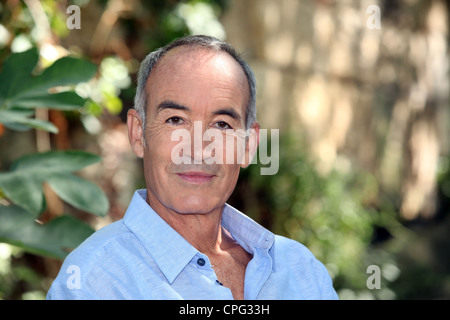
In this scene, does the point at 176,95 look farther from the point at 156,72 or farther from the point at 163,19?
the point at 163,19

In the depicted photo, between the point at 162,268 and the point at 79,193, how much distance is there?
703 mm

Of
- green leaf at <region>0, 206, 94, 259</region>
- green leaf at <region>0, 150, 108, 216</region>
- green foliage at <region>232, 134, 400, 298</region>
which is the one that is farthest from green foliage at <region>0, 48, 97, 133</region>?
green foliage at <region>232, 134, 400, 298</region>

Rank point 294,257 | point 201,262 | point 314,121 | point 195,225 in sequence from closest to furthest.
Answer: point 201,262, point 195,225, point 294,257, point 314,121

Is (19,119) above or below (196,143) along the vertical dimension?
above

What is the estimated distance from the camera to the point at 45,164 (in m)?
1.92

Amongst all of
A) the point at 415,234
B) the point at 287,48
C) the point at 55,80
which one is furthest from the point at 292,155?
the point at 55,80

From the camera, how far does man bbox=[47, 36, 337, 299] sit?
124cm

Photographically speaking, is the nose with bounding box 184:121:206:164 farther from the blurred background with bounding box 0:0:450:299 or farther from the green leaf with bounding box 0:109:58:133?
the blurred background with bounding box 0:0:450:299

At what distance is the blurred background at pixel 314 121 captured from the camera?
357 centimetres

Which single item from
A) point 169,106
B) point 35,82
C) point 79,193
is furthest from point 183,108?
point 35,82

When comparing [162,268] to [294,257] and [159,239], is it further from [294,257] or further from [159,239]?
[294,257]

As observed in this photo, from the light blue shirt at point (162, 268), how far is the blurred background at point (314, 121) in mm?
755

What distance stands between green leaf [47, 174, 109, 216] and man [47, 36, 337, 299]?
40cm

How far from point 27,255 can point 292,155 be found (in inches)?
82.8
